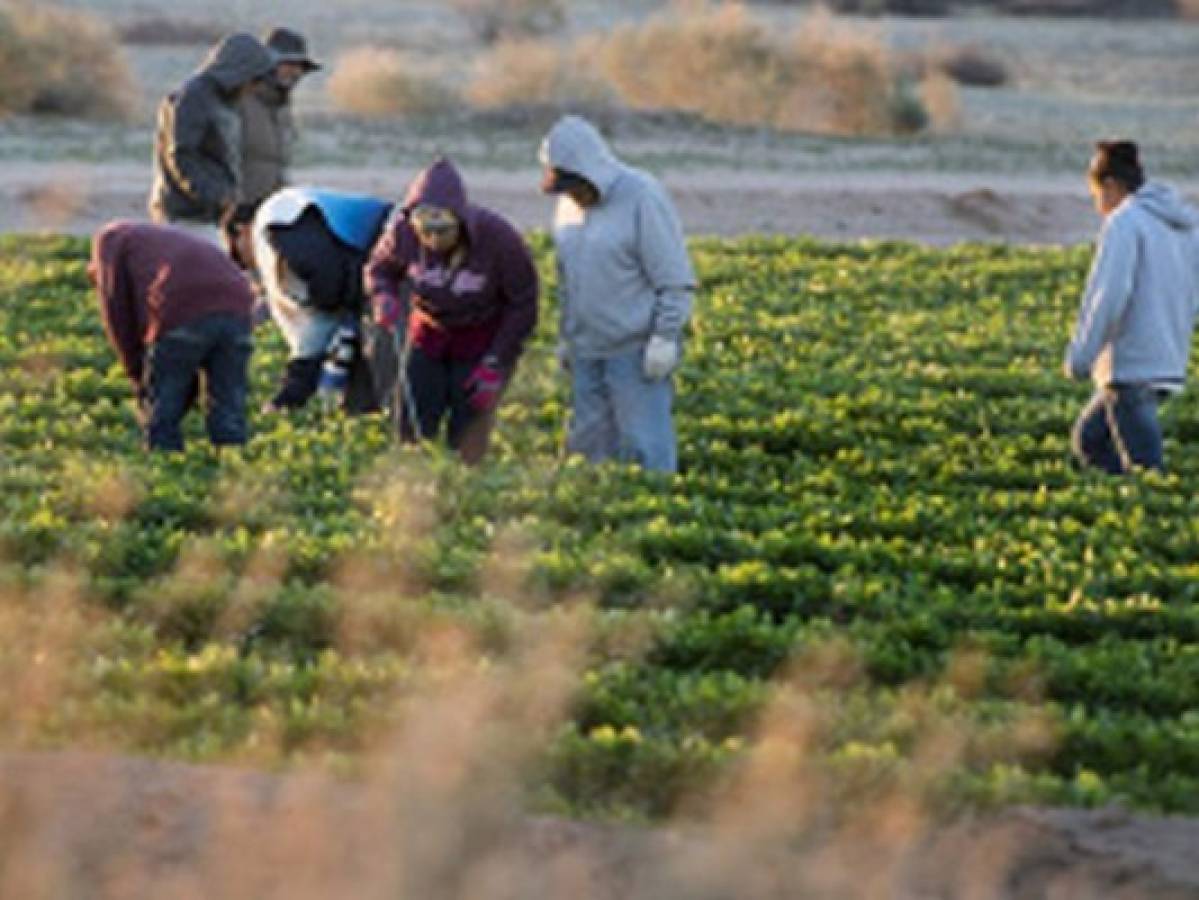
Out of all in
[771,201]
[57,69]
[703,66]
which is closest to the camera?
[771,201]

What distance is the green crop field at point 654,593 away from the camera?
841 cm

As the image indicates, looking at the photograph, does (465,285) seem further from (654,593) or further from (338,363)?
(654,593)

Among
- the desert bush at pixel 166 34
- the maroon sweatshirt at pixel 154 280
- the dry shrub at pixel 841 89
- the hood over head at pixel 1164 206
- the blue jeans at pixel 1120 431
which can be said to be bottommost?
the desert bush at pixel 166 34

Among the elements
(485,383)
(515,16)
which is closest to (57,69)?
(515,16)

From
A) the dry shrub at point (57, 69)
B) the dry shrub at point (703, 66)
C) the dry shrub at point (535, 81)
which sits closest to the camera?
the dry shrub at point (57, 69)

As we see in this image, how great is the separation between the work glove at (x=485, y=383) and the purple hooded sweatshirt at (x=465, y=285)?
0.05m

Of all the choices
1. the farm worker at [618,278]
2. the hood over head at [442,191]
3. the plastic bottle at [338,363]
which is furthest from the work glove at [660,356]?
the plastic bottle at [338,363]

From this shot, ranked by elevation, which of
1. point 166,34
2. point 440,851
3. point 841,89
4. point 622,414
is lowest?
point 166,34

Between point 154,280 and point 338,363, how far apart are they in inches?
67.1

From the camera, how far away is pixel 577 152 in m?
12.7

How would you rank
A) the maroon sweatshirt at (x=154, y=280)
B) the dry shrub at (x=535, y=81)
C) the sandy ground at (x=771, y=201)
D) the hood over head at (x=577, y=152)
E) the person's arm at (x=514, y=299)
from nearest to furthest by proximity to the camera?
the maroon sweatshirt at (x=154, y=280)
the hood over head at (x=577, y=152)
the person's arm at (x=514, y=299)
the sandy ground at (x=771, y=201)
the dry shrub at (x=535, y=81)

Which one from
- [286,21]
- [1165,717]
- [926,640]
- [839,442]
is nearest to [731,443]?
[839,442]

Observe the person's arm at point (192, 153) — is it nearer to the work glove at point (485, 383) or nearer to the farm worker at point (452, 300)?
the farm worker at point (452, 300)

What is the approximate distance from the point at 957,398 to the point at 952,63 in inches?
1841
